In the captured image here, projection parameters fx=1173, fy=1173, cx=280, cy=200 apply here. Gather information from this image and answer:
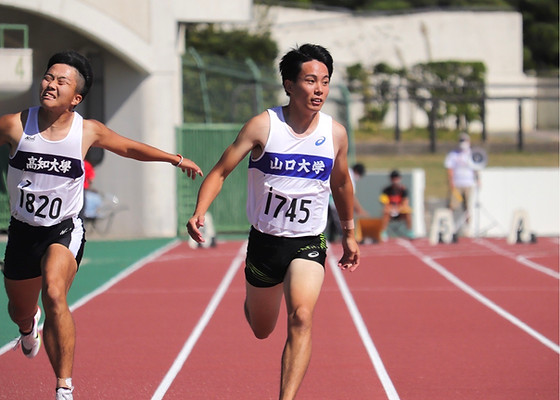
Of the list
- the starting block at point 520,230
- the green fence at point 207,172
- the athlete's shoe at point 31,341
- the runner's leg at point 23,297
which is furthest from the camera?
the green fence at point 207,172

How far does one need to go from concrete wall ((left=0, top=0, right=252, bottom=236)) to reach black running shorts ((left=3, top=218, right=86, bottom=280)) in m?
16.1

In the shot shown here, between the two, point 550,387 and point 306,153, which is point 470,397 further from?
point 306,153

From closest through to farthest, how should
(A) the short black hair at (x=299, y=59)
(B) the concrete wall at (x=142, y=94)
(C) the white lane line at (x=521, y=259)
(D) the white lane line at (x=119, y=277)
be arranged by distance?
(A) the short black hair at (x=299, y=59), (D) the white lane line at (x=119, y=277), (C) the white lane line at (x=521, y=259), (B) the concrete wall at (x=142, y=94)

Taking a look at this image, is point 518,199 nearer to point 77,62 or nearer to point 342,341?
point 342,341

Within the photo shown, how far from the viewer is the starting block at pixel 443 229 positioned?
71.5 ft

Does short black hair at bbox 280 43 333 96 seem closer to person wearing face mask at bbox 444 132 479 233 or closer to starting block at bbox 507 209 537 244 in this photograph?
starting block at bbox 507 209 537 244

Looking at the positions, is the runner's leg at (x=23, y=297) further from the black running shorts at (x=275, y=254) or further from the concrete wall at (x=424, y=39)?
the concrete wall at (x=424, y=39)

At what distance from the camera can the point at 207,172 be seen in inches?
945

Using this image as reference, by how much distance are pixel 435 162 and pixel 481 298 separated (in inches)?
1005

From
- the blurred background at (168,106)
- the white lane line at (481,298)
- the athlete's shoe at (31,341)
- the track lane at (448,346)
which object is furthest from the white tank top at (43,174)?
the blurred background at (168,106)

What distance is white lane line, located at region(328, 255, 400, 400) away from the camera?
317 inches

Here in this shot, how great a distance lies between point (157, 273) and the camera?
53.9 feet

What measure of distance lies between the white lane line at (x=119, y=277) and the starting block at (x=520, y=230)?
6.24 m

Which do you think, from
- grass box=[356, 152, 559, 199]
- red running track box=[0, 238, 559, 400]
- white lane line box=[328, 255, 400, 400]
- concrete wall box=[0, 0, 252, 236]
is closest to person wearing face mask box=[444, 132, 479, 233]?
→ concrete wall box=[0, 0, 252, 236]
